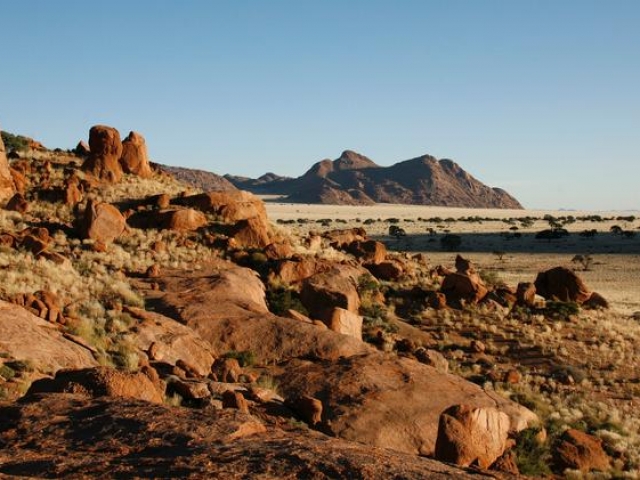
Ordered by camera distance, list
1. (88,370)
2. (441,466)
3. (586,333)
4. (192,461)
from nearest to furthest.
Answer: (192,461) < (441,466) < (88,370) < (586,333)

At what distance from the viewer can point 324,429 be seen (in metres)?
12.4

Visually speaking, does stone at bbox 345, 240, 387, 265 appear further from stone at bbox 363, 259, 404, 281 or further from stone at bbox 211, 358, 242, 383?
stone at bbox 211, 358, 242, 383

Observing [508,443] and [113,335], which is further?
[113,335]

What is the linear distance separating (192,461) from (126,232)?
24.7m

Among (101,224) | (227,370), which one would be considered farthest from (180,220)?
(227,370)

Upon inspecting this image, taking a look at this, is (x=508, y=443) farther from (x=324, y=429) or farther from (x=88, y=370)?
(x=88, y=370)

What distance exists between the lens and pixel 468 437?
1044 centimetres

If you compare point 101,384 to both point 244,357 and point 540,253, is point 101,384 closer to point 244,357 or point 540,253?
point 244,357

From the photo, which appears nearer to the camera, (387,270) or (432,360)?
(432,360)

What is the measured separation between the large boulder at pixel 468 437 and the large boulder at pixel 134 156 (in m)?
34.2

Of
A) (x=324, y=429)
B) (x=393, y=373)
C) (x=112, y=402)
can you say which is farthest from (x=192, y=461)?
(x=393, y=373)

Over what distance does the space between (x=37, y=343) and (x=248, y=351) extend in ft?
19.6

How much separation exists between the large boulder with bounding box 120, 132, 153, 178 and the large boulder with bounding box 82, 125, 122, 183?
122 centimetres

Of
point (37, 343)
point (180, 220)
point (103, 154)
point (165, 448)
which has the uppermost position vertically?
point (103, 154)
